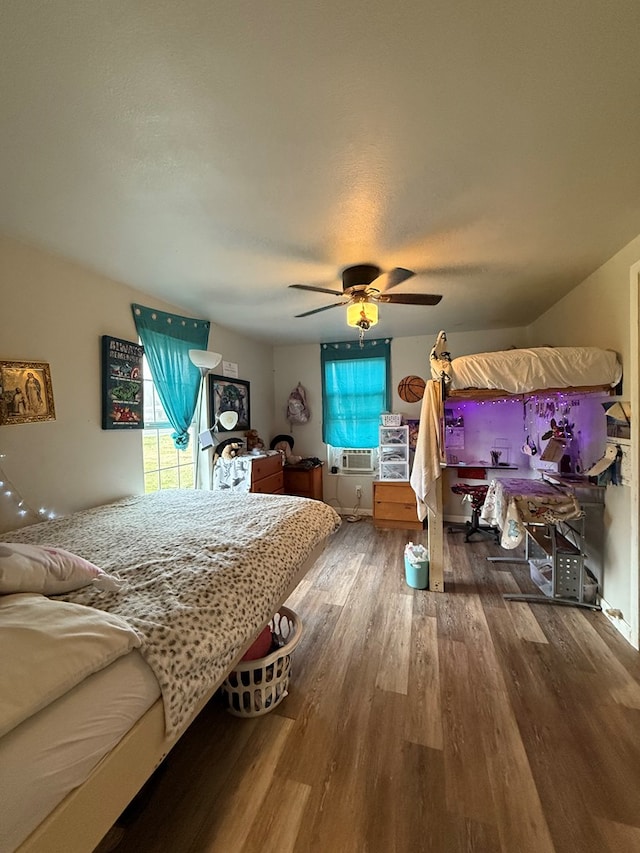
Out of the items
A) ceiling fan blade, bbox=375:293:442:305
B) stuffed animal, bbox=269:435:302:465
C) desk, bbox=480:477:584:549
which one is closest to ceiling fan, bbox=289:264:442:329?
ceiling fan blade, bbox=375:293:442:305

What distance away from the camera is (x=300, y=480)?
449 centimetres

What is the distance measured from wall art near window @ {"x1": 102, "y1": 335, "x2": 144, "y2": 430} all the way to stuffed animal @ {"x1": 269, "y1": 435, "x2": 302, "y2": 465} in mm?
2254

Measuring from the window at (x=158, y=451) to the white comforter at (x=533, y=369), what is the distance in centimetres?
244

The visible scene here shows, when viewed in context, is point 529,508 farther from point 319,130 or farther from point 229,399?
point 229,399

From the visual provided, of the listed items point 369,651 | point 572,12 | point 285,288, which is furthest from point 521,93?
point 369,651

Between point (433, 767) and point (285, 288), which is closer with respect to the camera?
point (433, 767)

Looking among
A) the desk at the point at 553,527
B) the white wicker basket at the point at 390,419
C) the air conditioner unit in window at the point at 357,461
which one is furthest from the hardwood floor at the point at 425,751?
the air conditioner unit in window at the point at 357,461

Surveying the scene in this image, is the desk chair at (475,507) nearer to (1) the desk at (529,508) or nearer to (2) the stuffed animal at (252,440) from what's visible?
(1) the desk at (529,508)

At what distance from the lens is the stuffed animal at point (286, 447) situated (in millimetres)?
4641

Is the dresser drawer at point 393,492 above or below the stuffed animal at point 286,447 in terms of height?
below

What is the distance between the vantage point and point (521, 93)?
40.7 inches

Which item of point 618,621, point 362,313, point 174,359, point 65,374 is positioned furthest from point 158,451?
point 618,621

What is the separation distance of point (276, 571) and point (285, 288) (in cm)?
210

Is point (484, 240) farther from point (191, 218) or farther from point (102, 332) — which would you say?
point (102, 332)
